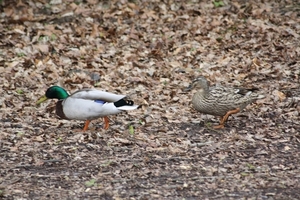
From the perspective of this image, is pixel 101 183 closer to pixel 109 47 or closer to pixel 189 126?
pixel 189 126

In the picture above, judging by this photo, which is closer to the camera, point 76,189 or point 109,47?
point 76,189

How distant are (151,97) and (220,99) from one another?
5.03 feet

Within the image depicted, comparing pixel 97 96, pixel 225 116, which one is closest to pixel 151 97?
pixel 225 116

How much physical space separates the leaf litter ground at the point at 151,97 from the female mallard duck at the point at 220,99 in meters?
0.22

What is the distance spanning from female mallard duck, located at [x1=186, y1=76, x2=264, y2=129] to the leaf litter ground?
0.22m

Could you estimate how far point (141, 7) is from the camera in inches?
475

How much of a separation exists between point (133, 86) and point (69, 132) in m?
2.00

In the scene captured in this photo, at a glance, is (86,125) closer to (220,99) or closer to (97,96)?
(97,96)

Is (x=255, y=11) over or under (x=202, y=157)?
over

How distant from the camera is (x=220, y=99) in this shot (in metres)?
7.40

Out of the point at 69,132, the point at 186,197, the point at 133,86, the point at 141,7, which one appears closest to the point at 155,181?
the point at 186,197

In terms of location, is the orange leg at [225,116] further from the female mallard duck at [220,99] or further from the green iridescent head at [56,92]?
the green iridescent head at [56,92]

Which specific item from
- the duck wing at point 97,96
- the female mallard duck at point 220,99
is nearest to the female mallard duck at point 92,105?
the duck wing at point 97,96

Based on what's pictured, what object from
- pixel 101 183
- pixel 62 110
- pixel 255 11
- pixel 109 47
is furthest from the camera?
pixel 255 11
